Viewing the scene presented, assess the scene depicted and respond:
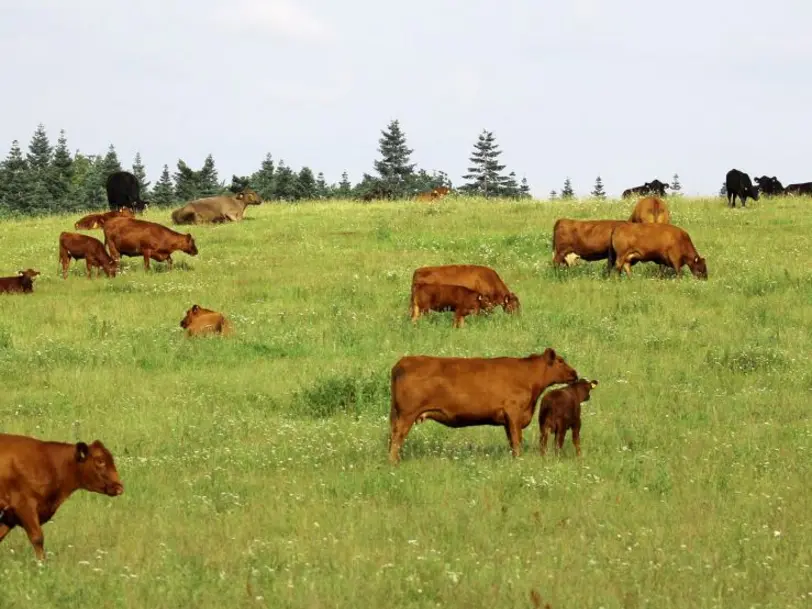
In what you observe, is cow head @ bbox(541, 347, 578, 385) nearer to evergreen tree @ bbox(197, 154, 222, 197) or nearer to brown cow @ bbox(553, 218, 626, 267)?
brown cow @ bbox(553, 218, 626, 267)

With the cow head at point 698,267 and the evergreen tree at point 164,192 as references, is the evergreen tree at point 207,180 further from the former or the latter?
the cow head at point 698,267

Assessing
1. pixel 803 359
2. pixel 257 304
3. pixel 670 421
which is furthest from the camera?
pixel 257 304

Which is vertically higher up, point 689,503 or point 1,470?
point 1,470

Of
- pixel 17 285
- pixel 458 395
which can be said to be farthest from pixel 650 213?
pixel 458 395

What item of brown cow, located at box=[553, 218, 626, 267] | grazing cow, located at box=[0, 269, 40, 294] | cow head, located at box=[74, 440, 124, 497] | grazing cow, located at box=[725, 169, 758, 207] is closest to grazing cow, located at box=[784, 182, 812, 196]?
grazing cow, located at box=[725, 169, 758, 207]

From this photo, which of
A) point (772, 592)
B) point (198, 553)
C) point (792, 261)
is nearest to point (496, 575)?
point (772, 592)

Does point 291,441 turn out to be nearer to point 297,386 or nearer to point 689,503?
point 297,386

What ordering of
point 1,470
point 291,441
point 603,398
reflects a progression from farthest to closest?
point 603,398, point 291,441, point 1,470

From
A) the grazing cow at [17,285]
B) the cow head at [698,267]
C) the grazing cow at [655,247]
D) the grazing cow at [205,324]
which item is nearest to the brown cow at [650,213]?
the grazing cow at [655,247]

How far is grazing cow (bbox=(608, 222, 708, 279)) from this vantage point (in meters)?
26.3

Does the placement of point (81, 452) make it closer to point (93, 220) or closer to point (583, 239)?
point (583, 239)

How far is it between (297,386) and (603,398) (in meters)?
4.30

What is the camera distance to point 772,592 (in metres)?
7.79

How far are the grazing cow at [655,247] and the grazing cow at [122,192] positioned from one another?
27.8 metres
